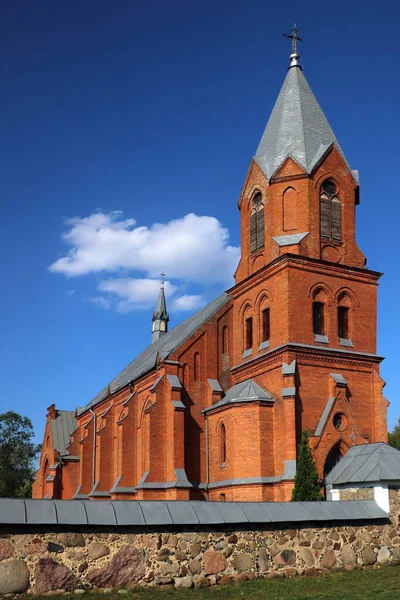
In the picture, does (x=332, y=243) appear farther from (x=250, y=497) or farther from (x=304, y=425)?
(x=250, y=497)

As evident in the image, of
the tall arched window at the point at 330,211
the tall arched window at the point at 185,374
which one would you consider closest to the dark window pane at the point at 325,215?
the tall arched window at the point at 330,211

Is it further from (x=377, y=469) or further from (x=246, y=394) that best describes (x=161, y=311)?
(x=377, y=469)

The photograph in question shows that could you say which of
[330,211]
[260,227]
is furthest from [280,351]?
[330,211]

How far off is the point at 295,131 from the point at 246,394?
11603 mm

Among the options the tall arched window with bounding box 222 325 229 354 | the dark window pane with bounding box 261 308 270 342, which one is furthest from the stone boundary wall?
the tall arched window with bounding box 222 325 229 354

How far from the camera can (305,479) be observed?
2266 cm

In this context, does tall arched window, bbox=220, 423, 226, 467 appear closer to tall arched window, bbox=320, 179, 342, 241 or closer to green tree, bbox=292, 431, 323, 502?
green tree, bbox=292, 431, 323, 502

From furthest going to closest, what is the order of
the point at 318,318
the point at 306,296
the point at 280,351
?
the point at 318,318 → the point at 306,296 → the point at 280,351

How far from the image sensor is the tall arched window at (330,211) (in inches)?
1089

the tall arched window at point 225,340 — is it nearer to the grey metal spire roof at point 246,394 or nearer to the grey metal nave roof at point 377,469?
the grey metal spire roof at point 246,394

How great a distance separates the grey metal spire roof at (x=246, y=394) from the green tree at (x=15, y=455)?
39123mm

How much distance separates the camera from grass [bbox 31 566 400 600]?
10.6 meters

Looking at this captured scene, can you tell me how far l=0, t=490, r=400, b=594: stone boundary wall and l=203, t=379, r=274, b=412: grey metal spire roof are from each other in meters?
12.5

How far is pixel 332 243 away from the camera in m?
27.7
